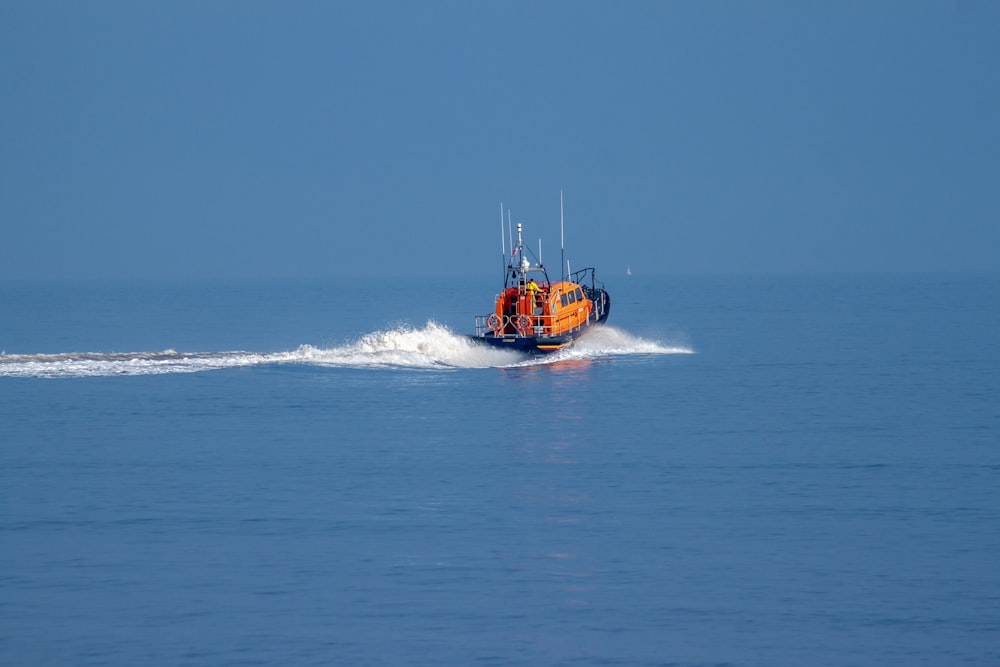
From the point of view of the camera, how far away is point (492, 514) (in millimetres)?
20172

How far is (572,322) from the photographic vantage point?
44.9 m

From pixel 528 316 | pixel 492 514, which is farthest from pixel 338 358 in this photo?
pixel 492 514

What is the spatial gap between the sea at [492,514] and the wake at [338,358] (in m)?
0.17

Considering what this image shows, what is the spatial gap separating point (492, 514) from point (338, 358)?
22.5 metres

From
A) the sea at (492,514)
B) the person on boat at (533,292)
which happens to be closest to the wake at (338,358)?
the sea at (492,514)

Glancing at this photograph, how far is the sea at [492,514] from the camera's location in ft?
47.7

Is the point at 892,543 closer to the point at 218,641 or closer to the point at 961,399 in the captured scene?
the point at 218,641

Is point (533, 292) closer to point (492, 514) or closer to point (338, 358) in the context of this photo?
point (338, 358)

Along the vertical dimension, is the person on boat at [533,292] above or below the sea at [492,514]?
above

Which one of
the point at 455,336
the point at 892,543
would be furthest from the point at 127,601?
the point at 455,336

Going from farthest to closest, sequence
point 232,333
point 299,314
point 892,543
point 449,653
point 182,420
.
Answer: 1. point 299,314
2. point 232,333
3. point 182,420
4. point 892,543
5. point 449,653

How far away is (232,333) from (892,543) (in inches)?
1830

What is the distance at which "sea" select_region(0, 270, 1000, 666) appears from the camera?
14.5 metres

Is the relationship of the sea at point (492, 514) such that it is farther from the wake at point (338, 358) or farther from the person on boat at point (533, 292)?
the person on boat at point (533, 292)
